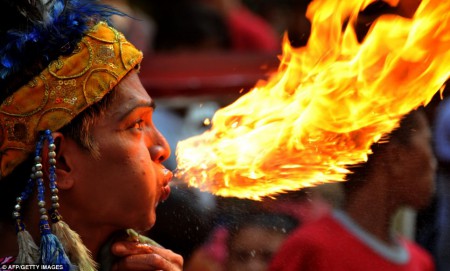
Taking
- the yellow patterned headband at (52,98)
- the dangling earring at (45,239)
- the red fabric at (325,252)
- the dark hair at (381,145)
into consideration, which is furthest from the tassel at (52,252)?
the red fabric at (325,252)

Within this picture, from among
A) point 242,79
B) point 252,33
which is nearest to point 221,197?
point 242,79

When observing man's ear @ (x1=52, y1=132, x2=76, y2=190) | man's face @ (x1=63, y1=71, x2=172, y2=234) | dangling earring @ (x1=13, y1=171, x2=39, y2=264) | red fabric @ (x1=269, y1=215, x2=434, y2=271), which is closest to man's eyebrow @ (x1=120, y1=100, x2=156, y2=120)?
man's face @ (x1=63, y1=71, x2=172, y2=234)

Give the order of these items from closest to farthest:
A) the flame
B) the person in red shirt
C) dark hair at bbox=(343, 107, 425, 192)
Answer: the flame
dark hair at bbox=(343, 107, 425, 192)
the person in red shirt

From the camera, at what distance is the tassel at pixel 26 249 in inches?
94.6

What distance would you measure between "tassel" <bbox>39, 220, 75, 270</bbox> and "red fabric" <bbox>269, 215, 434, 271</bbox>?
1.29 meters

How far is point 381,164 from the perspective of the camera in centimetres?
311

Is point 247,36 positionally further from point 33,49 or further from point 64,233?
point 64,233

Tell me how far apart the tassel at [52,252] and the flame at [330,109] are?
718 millimetres

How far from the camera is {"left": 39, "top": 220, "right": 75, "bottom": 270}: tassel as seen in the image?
236cm

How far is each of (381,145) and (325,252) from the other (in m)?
0.61

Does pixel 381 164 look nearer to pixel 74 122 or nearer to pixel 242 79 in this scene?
pixel 74 122

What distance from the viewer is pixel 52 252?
2357 mm

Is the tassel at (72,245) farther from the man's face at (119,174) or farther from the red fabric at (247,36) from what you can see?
the red fabric at (247,36)

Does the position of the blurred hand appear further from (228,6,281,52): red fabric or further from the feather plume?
(228,6,281,52): red fabric
